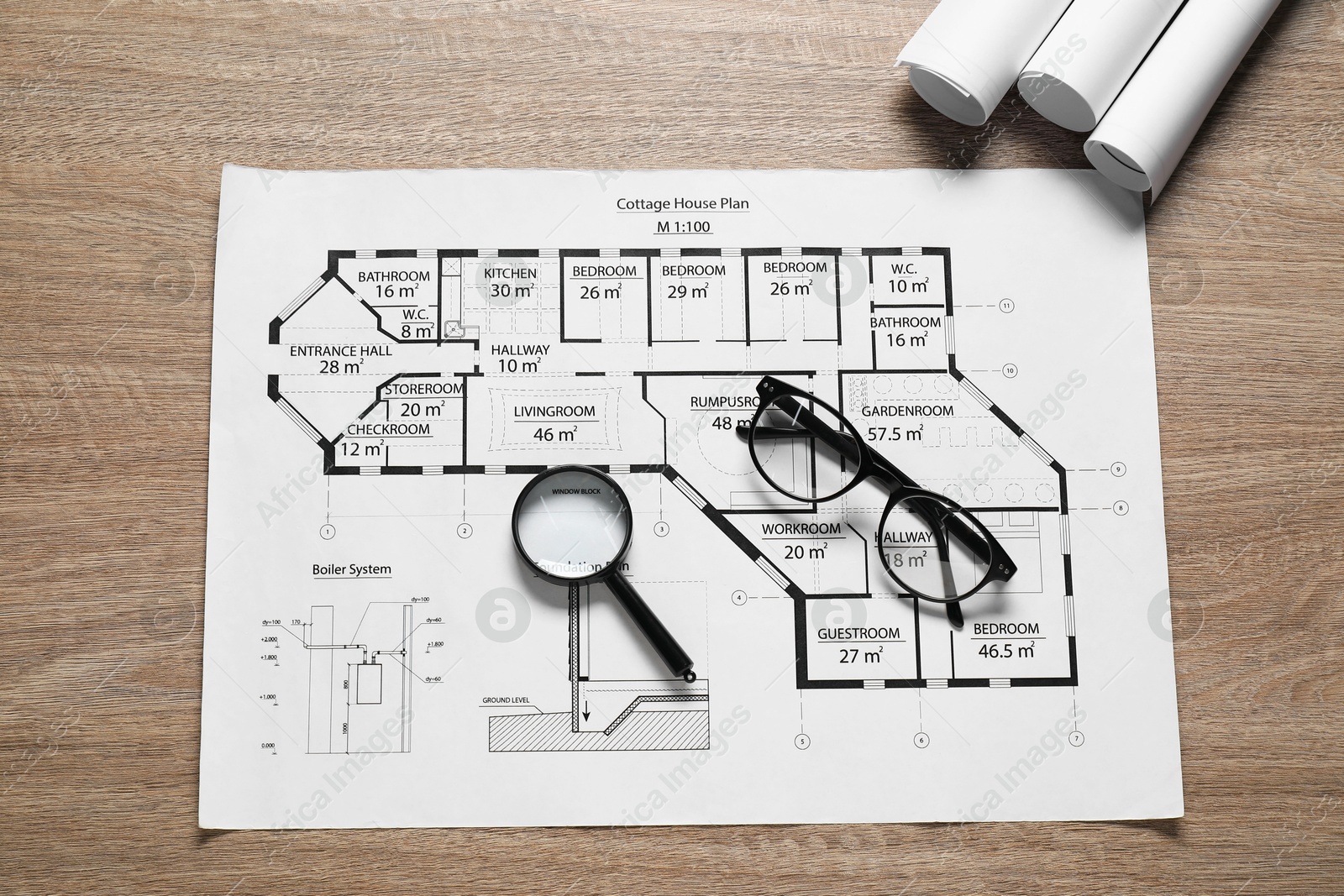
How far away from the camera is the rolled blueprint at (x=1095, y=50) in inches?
56.1

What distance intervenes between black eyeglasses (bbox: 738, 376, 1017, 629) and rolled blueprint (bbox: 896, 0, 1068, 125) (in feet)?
1.92

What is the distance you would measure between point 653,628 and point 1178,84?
1.27m

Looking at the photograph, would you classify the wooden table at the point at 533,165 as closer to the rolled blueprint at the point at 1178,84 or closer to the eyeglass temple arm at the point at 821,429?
the rolled blueprint at the point at 1178,84

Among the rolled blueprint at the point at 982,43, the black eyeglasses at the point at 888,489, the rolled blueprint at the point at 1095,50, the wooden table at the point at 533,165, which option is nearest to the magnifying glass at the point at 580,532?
the black eyeglasses at the point at 888,489

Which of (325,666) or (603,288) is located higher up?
(603,288)

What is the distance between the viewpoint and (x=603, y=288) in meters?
1.50

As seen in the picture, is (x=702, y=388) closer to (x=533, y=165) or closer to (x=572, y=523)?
(x=572, y=523)

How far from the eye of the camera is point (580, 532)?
1434 mm

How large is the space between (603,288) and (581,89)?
0.37m

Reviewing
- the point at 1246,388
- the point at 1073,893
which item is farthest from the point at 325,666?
the point at 1246,388

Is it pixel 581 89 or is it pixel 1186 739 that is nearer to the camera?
pixel 1186 739

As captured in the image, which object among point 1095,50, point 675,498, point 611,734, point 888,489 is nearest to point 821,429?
point 888,489

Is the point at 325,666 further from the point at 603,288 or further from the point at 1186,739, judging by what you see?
the point at 1186,739

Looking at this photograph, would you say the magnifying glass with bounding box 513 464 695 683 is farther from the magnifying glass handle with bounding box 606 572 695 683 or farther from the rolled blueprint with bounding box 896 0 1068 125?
the rolled blueprint with bounding box 896 0 1068 125
